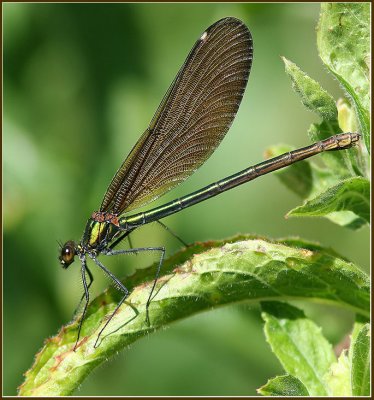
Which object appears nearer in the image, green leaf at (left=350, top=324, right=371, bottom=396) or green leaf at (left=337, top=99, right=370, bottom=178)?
green leaf at (left=350, top=324, right=371, bottom=396)

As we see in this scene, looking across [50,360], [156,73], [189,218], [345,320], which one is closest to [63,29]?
[156,73]

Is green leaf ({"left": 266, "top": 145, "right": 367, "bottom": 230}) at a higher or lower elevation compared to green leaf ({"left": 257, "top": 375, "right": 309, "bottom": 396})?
higher

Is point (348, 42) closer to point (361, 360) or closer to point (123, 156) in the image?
point (361, 360)

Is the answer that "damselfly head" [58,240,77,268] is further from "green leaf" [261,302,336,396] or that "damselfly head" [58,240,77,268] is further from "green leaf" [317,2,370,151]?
"green leaf" [317,2,370,151]

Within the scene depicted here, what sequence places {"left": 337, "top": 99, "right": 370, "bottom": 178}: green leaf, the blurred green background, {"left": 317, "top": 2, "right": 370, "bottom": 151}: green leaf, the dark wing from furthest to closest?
the blurred green background → the dark wing → {"left": 337, "top": 99, "right": 370, "bottom": 178}: green leaf → {"left": 317, "top": 2, "right": 370, "bottom": 151}: green leaf

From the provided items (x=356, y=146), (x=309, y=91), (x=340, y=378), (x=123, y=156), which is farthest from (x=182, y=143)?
(x=123, y=156)

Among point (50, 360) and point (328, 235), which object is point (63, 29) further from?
point (50, 360)

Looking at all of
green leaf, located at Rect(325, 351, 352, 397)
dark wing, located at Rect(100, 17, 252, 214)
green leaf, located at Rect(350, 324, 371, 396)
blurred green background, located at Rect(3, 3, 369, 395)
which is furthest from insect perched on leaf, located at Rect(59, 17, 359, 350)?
blurred green background, located at Rect(3, 3, 369, 395)
